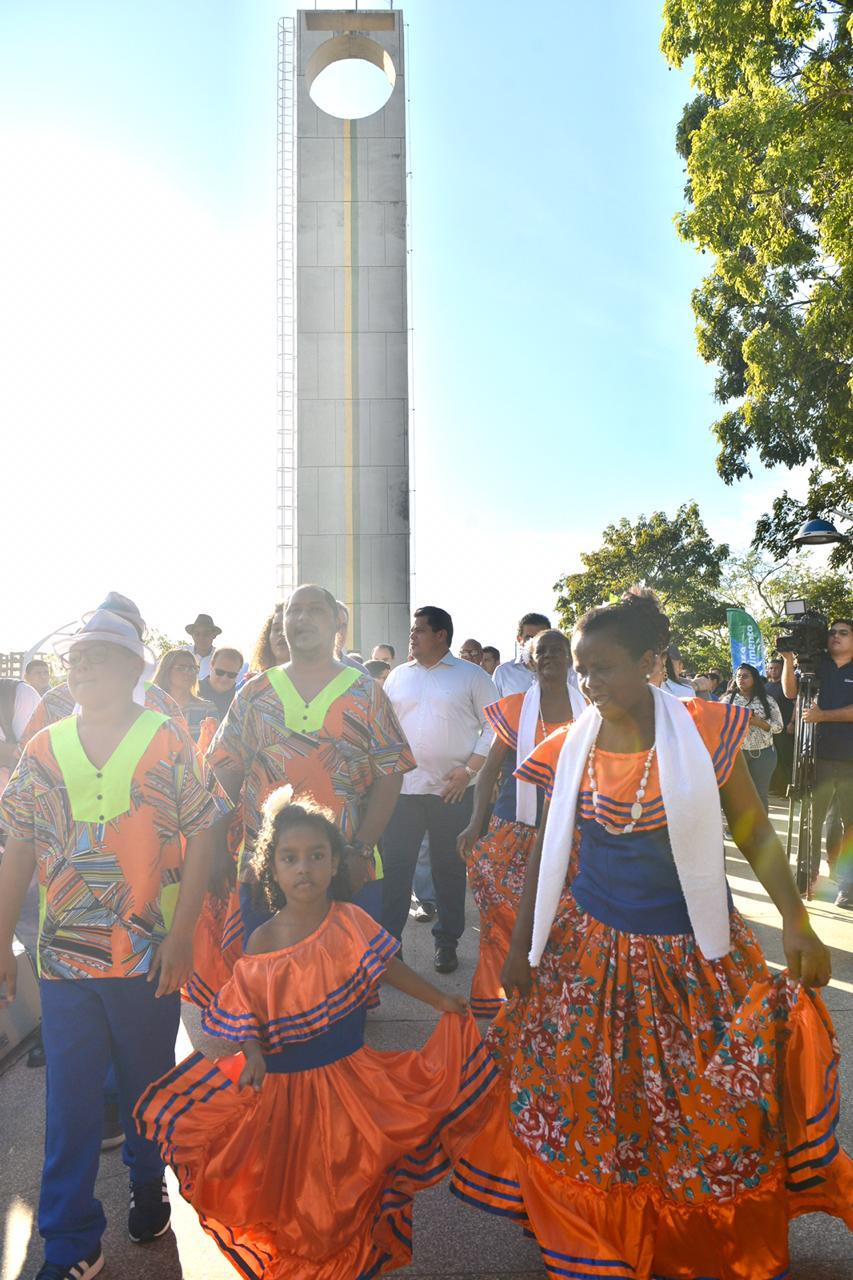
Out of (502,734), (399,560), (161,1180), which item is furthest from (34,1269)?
(399,560)

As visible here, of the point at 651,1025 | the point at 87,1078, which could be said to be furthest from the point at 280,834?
the point at 651,1025

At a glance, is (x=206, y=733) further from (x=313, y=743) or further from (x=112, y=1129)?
(x=112, y=1129)

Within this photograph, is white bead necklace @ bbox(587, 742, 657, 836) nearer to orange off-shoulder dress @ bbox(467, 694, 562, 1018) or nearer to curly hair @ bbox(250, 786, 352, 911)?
curly hair @ bbox(250, 786, 352, 911)

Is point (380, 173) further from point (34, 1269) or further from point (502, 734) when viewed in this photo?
point (34, 1269)

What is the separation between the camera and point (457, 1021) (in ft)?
9.98

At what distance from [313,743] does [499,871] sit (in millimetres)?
1498

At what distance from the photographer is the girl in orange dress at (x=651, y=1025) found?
102 inches

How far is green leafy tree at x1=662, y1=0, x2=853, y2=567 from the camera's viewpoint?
10281 millimetres

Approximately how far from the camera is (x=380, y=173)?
21.8m

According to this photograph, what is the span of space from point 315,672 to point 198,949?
190cm

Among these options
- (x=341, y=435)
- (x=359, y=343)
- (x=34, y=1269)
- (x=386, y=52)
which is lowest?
(x=34, y=1269)

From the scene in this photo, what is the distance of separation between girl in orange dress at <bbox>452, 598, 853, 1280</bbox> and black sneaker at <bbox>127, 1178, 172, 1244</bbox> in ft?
Answer: 3.30

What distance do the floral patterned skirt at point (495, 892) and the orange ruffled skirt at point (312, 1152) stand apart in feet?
5.80

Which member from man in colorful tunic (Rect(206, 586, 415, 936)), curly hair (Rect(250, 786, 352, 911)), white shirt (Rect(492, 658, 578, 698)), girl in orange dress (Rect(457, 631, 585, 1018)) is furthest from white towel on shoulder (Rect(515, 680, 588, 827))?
white shirt (Rect(492, 658, 578, 698))
